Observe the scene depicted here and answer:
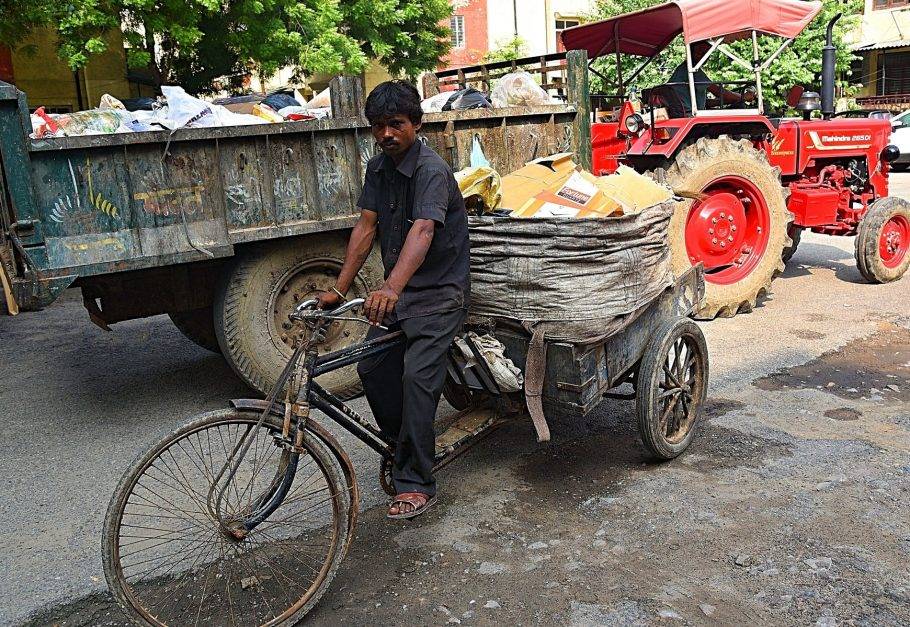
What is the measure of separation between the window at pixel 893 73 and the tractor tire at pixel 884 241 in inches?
1021

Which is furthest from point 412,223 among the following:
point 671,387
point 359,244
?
point 671,387

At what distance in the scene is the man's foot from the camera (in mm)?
3324

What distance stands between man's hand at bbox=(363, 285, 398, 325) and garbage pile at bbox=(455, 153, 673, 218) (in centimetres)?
100

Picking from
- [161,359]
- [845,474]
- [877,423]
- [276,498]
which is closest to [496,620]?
[276,498]

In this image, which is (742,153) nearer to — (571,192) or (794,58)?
(571,192)

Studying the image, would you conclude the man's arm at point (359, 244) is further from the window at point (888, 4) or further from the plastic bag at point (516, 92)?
the window at point (888, 4)

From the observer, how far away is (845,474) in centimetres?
399

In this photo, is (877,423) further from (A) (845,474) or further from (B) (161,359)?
(B) (161,359)

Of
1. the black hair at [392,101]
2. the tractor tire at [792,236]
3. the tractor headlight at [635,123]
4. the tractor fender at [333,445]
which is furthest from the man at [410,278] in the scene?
the tractor tire at [792,236]

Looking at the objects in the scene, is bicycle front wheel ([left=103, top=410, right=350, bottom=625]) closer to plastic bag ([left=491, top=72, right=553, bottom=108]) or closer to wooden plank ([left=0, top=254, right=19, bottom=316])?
wooden plank ([left=0, top=254, right=19, bottom=316])

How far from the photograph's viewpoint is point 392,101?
3.15 metres

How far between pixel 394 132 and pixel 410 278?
1.95ft

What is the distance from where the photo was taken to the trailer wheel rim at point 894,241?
8.26m

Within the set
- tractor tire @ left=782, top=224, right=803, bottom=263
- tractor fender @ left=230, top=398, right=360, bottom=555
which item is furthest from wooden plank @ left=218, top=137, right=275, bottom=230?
tractor tire @ left=782, top=224, right=803, bottom=263
